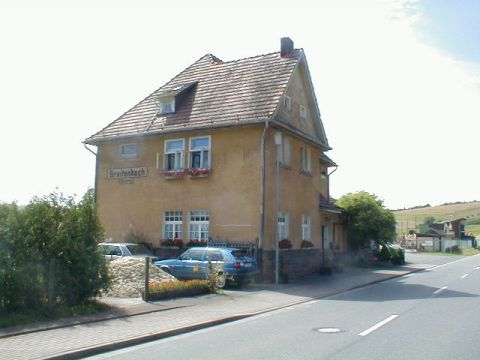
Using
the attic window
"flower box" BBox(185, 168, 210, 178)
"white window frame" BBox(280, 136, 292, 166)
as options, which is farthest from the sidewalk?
the attic window

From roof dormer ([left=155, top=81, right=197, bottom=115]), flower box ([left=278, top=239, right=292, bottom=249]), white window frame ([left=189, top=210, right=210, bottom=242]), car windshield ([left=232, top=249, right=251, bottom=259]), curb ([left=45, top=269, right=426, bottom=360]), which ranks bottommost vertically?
curb ([left=45, top=269, right=426, bottom=360])

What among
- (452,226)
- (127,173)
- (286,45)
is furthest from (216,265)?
(452,226)

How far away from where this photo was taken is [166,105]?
2617 cm

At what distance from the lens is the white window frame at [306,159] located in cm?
2633

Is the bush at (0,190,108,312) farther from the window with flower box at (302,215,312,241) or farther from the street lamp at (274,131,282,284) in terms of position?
the window with flower box at (302,215,312,241)

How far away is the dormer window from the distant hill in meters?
89.2

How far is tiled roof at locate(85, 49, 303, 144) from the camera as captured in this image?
23.0 m

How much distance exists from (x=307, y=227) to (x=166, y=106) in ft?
30.8

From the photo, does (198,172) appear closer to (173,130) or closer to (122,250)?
(173,130)

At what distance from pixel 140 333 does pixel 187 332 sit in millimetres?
1109

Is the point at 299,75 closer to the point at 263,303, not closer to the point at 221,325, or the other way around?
the point at 263,303

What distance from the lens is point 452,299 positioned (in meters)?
16.4

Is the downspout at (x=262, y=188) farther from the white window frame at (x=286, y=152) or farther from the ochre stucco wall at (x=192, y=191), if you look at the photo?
the white window frame at (x=286, y=152)

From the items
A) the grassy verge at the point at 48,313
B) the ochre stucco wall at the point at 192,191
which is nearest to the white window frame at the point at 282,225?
the ochre stucco wall at the point at 192,191
